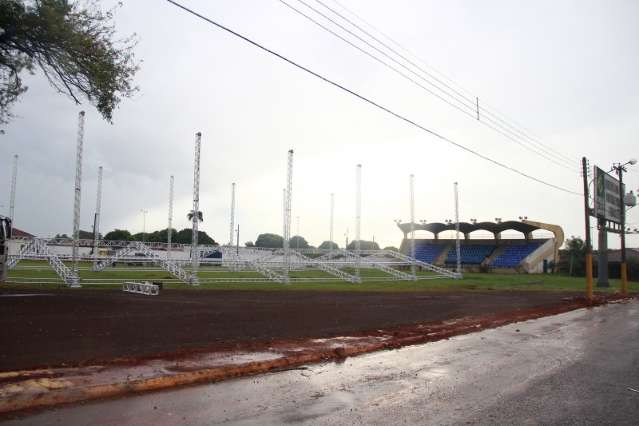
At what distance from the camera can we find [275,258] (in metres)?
57.0

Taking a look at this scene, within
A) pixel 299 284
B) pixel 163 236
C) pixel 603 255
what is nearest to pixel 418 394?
pixel 299 284

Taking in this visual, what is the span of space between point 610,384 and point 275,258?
5023cm

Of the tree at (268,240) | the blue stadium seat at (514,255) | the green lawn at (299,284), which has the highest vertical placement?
the tree at (268,240)

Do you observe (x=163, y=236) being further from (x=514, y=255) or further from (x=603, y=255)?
(x=603, y=255)

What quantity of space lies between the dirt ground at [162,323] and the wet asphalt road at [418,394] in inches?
102

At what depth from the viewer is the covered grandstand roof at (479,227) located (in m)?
72.5

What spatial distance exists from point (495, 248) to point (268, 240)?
78.8 meters

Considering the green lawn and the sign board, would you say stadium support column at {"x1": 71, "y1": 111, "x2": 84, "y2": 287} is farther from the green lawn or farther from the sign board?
the sign board

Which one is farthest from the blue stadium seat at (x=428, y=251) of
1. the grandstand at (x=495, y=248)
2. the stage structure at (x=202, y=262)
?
the stage structure at (x=202, y=262)

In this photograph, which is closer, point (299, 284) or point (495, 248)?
point (299, 284)

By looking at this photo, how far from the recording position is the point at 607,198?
36.0 meters

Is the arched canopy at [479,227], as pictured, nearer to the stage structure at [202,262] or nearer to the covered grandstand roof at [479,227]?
the covered grandstand roof at [479,227]

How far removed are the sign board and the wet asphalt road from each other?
25.8 m

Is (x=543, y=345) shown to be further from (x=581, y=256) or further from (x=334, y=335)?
(x=581, y=256)
